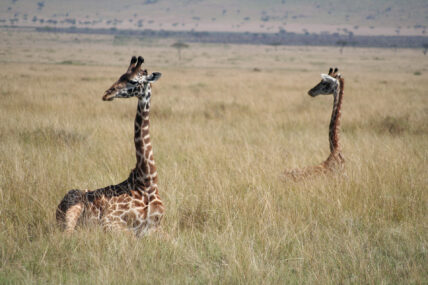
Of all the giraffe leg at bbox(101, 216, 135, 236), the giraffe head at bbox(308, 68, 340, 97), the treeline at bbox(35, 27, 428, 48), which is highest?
the treeline at bbox(35, 27, 428, 48)

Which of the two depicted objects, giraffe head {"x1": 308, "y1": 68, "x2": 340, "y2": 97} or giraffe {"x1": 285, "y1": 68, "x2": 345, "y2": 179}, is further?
giraffe head {"x1": 308, "y1": 68, "x2": 340, "y2": 97}

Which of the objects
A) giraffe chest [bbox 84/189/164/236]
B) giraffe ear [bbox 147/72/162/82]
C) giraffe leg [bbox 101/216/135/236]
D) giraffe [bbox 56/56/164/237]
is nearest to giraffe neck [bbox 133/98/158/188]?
giraffe [bbox 56/56/164/237]

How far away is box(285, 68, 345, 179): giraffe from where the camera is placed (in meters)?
5.96

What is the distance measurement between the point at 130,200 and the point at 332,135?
351cm

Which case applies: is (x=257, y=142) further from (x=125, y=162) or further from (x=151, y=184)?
(x=151, y=184)

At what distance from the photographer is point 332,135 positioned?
6289mm

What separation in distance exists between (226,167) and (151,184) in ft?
9.08

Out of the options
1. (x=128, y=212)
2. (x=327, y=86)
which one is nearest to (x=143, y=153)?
(x=128, y=212)

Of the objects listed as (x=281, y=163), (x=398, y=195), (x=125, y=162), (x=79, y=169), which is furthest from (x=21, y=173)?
(x=398, y=195)

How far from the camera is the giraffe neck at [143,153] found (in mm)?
4109

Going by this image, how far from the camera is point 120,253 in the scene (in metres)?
3.59

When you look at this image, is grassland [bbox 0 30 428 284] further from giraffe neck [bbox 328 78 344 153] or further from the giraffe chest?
giraffe neck [bbox 328 78 344 153]

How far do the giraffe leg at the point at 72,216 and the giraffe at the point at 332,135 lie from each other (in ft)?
9.96

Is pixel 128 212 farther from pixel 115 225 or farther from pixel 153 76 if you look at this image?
pixel 153 76
